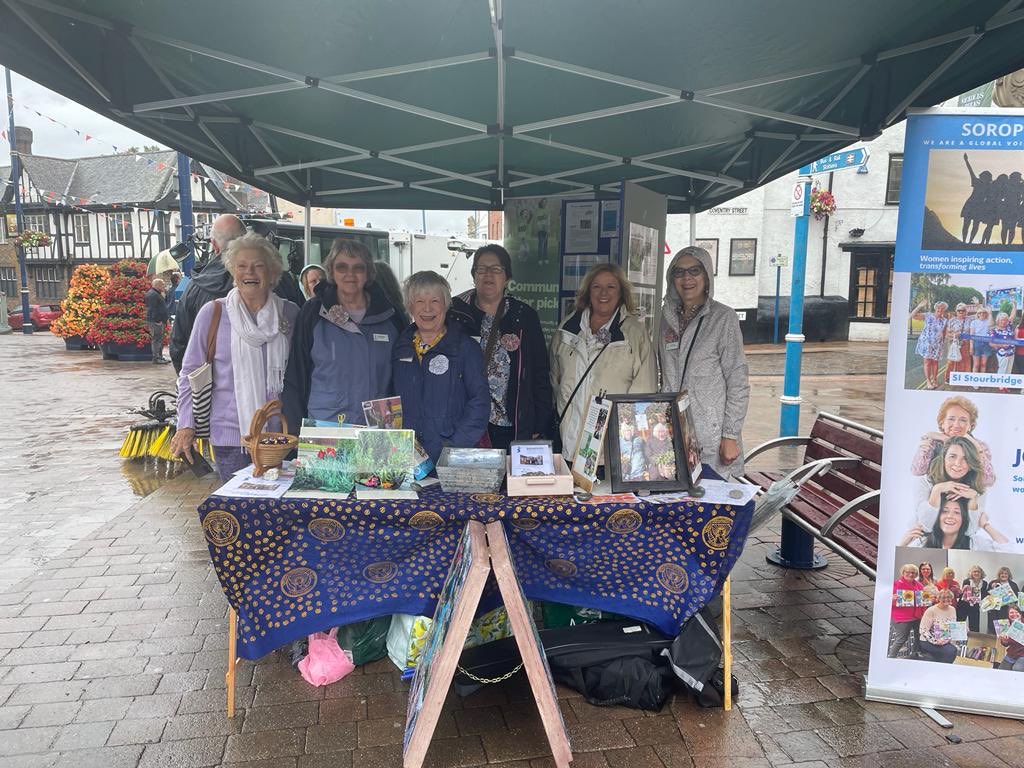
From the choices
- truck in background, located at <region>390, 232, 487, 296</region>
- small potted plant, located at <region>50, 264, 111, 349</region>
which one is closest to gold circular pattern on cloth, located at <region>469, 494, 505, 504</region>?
truck in background, located at <region>390, 232, 487, 296</region>

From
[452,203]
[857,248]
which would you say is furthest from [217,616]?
[857,248]

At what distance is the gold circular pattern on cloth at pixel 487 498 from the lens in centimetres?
273

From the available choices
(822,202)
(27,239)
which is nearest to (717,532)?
(822,202)

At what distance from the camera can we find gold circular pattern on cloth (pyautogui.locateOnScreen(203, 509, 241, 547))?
2.66 m

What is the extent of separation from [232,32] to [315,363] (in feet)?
4.79

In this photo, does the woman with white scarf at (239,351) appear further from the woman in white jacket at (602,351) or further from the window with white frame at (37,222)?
the window with white frame at (37,222)

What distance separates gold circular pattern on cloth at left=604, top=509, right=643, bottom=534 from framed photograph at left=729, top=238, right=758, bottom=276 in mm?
18347

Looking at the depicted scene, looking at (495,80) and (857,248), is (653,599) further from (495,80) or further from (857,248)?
(857,248)

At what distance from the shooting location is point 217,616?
3639 mm

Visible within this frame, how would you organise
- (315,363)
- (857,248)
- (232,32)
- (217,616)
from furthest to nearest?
1. (857,248)
2. (217,616)
3. (315,363)
4. (232,32)

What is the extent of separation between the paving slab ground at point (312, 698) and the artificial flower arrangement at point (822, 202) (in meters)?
16.9

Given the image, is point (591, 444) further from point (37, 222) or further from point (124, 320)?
point (37, 222)

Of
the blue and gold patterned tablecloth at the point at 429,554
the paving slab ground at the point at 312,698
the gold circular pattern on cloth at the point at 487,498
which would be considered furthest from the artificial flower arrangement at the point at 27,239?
the gold circular pattern on cloth at the point at 487,498

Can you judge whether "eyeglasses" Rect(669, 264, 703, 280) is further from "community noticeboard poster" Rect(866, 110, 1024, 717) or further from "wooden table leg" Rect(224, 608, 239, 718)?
"wooden table leg" Rect(224, 608, 239, 718)
